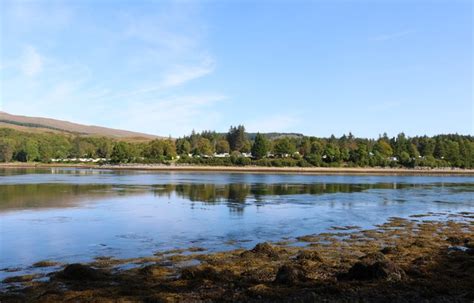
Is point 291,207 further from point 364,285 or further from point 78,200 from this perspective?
point 364,285

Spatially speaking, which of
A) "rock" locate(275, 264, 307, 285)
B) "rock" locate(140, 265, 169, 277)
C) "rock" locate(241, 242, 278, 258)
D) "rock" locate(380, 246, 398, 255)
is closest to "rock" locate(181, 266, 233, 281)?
"rock" locate(140, 265, 169, 277)

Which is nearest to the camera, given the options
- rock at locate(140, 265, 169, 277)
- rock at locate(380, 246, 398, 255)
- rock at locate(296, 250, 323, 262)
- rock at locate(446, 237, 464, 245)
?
rock at locate(140, 265, 169, 277)

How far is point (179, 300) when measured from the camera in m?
11.9

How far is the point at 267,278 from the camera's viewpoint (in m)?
14.4

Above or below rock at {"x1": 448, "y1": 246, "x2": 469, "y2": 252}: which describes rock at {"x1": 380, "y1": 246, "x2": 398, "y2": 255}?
above

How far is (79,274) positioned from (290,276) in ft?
22.1

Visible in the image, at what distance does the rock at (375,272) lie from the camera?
13673 millimetres

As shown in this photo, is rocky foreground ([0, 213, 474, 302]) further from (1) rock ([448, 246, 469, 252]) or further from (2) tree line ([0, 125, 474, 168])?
(2) tree line ([0, 125, 474, 168])

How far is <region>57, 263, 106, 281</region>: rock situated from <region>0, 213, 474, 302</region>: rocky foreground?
0.10ft

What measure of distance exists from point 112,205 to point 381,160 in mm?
134196

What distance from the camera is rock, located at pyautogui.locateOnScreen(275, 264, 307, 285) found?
537 inches

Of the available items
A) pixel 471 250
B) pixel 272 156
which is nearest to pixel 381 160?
pixel 272 156

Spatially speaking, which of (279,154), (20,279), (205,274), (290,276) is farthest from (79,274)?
(279,154)

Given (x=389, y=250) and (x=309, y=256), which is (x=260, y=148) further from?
(x=309, y=256)
